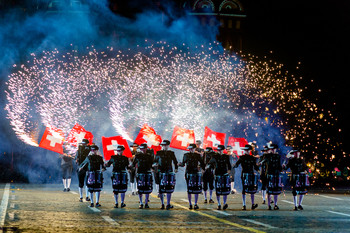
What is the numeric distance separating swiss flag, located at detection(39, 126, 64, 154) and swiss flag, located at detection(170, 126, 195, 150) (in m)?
4.57

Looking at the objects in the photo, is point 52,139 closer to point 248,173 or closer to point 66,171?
point 66,171

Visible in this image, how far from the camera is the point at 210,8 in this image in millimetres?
72812

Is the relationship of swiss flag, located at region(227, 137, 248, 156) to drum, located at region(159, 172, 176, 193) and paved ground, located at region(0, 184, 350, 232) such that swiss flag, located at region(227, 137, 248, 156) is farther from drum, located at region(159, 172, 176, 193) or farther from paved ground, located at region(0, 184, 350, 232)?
drum, located at region(159, 172, 176, 193)

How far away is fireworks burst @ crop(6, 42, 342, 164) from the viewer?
3144 cm

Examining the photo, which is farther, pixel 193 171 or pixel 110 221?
pixel 193 171

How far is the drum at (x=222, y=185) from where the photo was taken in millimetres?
16922

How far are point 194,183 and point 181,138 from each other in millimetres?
7421

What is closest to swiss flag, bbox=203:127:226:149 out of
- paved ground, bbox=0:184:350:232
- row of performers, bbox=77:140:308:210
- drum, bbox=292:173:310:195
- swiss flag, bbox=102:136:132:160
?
swiss flag, bbox=102:136:132:160

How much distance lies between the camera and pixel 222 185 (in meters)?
16.9

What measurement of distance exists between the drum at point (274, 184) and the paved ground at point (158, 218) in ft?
1.86

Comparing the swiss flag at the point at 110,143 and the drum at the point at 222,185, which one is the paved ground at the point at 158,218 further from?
the swiss flag at the point at 110,143

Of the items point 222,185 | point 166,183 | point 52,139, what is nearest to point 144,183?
point 166,183

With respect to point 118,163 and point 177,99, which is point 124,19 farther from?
point 118,163

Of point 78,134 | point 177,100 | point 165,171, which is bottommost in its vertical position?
point 165,171
